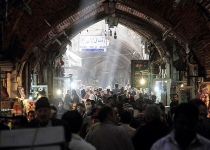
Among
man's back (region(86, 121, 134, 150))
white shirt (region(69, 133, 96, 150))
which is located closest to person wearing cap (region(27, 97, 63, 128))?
man's back (region(86, 121, 134, 150))

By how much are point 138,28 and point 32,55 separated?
7709mm

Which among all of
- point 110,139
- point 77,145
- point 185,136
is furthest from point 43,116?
point 185,136

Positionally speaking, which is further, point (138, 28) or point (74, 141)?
point (138, 28)

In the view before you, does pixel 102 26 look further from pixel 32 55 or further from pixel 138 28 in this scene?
pixel 32 55

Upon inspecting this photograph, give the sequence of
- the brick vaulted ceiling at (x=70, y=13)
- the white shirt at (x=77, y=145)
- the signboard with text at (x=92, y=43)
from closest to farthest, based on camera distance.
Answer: the white shirt at (x=77, y=145), the brick vaulted ceiling at (x=70, y=13), the signboard with text at (x=92, y=43)

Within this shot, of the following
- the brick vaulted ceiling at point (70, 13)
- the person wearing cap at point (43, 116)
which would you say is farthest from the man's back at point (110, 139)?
the brick vaulted ceiling at point (70, 13)

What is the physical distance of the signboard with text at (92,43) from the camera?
3472 cm

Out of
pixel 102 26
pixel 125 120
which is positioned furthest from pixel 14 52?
pixel 102 26

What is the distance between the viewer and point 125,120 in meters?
7.48

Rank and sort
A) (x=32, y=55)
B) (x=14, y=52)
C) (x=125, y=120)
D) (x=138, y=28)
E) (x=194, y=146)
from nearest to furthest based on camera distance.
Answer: (x=194, y=146)
(x=125, y=120)
(x=14, y=52)
(x=32, y=55)
(x=138, y=28)

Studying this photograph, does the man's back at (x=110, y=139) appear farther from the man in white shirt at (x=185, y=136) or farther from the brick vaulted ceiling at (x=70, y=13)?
the brick vaulted ceiling at (x=70, y=13)

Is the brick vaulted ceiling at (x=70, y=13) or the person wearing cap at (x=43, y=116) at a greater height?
the brick vaulted ceiling at (x=70, y=13)

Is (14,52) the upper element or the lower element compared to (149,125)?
upper

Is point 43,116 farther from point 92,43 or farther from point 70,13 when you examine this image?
point 92,43
